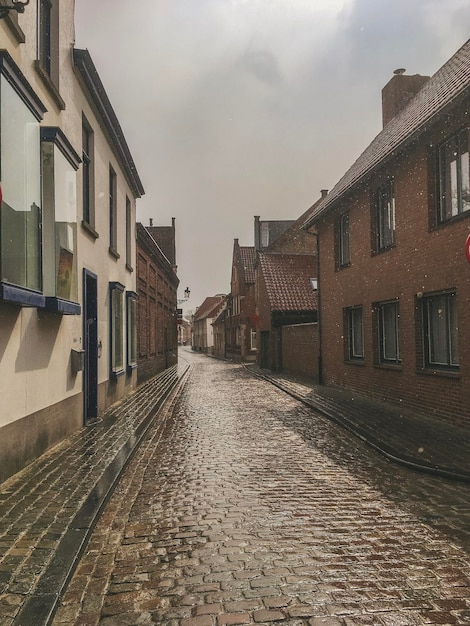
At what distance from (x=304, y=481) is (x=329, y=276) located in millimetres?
11588

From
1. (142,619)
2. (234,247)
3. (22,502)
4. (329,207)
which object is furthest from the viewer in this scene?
(234,247)

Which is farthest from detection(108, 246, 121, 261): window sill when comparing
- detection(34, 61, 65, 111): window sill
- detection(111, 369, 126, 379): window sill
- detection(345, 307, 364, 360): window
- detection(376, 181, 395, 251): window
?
detection(345, 307, 364, 360): window

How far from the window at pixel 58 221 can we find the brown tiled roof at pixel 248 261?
34.3m

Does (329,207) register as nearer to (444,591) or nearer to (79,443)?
(79,443)

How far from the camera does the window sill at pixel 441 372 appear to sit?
9.30 m

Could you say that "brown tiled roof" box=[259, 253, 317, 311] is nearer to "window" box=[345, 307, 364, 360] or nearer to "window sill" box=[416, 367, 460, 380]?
"window" box=[345, 307, 364, 360]

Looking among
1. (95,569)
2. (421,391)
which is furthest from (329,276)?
(95,569)

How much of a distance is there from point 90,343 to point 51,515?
6214mm

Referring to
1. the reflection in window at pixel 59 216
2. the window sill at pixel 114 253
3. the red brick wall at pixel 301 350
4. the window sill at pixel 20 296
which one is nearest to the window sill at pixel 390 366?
the red brick wall at pixel 301 350

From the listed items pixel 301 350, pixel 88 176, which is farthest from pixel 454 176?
pixel 301 350

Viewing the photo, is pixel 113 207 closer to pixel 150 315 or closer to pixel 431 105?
pixel 431 105

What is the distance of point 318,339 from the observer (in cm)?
1831

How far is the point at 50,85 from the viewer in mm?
7504

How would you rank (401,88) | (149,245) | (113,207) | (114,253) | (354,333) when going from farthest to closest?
(149,245) < (401,88) < (354,333) < (113,207) < (114,253)
